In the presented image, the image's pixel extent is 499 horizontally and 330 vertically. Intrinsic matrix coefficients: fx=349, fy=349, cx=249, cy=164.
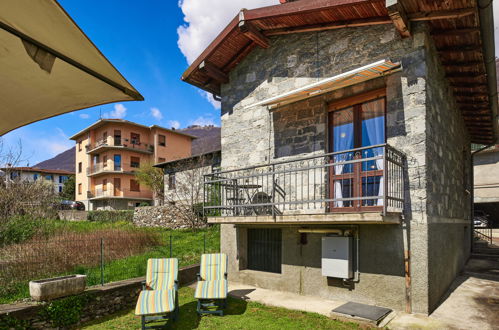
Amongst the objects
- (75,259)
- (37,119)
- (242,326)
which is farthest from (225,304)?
(37,119)

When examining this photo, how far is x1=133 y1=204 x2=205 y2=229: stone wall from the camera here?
66.9 feet

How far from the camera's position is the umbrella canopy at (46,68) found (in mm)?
1786

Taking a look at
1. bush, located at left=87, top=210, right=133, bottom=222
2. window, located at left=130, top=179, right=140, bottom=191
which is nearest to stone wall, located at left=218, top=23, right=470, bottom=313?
bush, located at left=87, top=210, right=133, bottom=222

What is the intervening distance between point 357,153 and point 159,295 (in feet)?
15.6

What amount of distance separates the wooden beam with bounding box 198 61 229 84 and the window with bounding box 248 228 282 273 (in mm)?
4263

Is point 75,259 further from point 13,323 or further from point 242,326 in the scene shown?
point 242,326

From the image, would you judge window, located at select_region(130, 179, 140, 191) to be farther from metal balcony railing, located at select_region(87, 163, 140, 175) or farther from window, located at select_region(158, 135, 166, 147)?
window, located at select_region(158, 135, 166, 147)

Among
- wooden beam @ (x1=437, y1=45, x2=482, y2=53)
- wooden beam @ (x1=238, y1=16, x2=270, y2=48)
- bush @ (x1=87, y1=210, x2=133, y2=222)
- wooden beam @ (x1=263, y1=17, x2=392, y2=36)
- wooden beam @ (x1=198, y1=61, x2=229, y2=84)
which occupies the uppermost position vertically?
wooden beam @ (x1=238, y1=16, x2=270, y2=48)

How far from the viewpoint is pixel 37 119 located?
2385 mm

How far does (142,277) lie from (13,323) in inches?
114

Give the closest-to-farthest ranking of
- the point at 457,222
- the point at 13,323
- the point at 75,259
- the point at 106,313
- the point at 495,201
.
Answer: the point at 13,323
the point at 106,313
the point at 75,259
the point at 457,222
the point at 495,201

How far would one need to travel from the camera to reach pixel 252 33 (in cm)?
828

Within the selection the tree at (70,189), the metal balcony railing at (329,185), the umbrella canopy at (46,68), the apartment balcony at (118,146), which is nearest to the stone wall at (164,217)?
the metal balcony railing at (329,185)

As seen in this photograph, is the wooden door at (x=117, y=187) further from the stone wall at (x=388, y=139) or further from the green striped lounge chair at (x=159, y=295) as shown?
the green striped lounge chair at (x=159, y=295)
